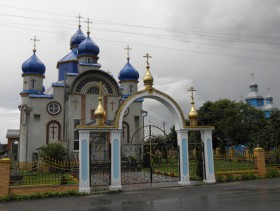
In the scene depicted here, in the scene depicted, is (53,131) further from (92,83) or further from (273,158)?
(273,158)

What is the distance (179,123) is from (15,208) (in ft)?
24.5

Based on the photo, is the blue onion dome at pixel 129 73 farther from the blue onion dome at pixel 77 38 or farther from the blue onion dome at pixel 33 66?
the blue onion dome at pixel 33 66

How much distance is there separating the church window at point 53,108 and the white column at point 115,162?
13836mm

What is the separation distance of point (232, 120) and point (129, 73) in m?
15.0

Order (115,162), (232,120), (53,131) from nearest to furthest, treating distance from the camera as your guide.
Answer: (115,162)
(53,131)
(232,120)

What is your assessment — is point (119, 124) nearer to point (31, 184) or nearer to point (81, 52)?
point (31, 184)

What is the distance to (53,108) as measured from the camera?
82.4 feet

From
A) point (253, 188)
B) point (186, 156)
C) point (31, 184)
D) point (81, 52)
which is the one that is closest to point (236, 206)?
point (253, 188)

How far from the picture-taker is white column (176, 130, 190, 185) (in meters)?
13.1

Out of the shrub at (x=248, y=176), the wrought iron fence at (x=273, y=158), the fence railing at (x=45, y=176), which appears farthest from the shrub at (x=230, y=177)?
the fence railing at (x=45, y=176)

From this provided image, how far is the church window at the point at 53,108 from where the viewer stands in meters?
25.0

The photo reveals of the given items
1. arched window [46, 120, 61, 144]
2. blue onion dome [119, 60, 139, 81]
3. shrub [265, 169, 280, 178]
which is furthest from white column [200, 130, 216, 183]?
blue onion dome [119, 60, 139, 81]

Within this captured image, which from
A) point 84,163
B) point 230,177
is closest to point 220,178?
point 230,177

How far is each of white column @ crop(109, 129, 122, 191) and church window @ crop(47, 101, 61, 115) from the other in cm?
1384
